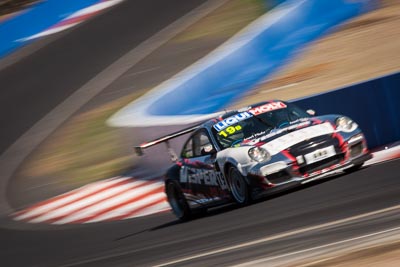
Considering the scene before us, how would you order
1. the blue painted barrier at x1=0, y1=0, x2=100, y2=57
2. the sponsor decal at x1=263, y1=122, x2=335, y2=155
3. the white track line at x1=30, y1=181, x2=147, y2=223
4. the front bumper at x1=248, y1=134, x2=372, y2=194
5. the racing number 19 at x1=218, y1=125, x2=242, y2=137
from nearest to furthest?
1. the front bumper at x1=248, y1=134, x2=372, y2=194
2. the sponsor decal at x1=263, y1=122, x2=335, y2=155
3. the racing number 19 at x1=218, y1=125, x2=242, y2=137
4. the white track line at x1=30, y1=181, x2=147, y2=223
5. the blue painted barrier at x1=0, y1=0, x2=100, y2=57

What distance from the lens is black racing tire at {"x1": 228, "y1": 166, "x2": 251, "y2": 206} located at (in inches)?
364

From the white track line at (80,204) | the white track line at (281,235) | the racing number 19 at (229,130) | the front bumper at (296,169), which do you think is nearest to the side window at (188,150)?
the racing number 19 at (229,130)

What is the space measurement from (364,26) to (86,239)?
9.96 metres

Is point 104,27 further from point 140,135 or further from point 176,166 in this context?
point 176,166

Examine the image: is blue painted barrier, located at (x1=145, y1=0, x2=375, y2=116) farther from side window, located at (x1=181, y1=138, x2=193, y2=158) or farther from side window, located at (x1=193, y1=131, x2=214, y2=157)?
side window, located at (x1=193, y1=131, x2=214, y2=157)

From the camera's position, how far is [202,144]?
1030 cm

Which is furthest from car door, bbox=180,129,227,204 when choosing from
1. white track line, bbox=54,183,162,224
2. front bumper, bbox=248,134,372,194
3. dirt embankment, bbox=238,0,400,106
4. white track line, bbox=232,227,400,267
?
dirt embankment, bbox=238,0,400,106

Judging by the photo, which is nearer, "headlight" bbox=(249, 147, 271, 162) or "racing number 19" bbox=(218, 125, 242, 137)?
"headlight" bbox=(249, 147, 271, 162)

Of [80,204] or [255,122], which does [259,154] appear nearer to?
[255,122]

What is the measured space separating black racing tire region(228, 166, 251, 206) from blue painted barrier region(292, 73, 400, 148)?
2592mm

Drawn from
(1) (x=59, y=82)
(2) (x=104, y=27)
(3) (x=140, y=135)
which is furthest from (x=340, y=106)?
(2) (x=104, y=27)

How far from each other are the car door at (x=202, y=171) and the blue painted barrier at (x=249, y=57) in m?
4.38

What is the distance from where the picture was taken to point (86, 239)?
393 inches

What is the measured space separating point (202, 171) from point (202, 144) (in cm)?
35
